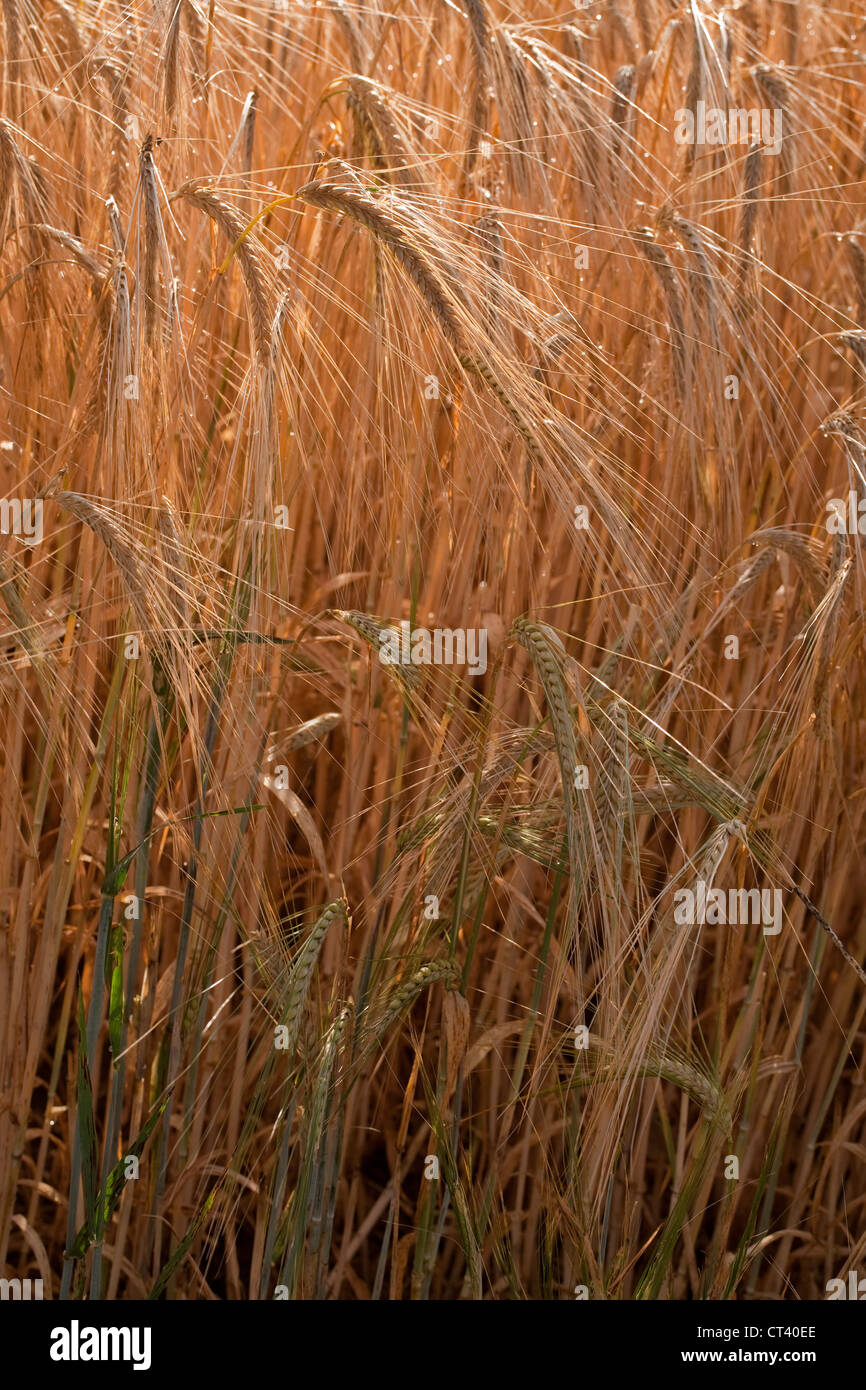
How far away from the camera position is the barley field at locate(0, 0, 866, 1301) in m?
0.89

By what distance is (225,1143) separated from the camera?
116 centimetres

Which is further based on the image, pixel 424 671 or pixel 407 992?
pixel 424 671

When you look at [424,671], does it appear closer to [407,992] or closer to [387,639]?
[387,639]

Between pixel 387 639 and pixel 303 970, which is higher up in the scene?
pixel 387 639

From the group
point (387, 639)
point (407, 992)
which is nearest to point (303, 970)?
point (407, 992)

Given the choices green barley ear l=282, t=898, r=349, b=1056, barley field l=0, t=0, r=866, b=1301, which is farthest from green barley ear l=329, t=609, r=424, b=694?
green barley ear l=282, t=898, r=349, b=1056

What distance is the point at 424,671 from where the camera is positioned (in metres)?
0.99

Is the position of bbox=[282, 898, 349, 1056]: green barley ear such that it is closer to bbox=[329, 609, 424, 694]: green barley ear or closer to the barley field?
the barley field

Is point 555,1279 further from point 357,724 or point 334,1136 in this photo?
point 357,724

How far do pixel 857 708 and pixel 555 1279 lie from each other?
0.67 meters

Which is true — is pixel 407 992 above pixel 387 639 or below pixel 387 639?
below

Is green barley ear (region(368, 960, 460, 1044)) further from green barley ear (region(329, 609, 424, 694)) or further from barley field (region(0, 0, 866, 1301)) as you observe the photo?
green barley ear (region(329, 609, 424, 694))

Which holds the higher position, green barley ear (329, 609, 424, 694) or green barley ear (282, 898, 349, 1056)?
green barley ear (329, 609, 424, 694)

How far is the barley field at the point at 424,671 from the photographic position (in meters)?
0.89
